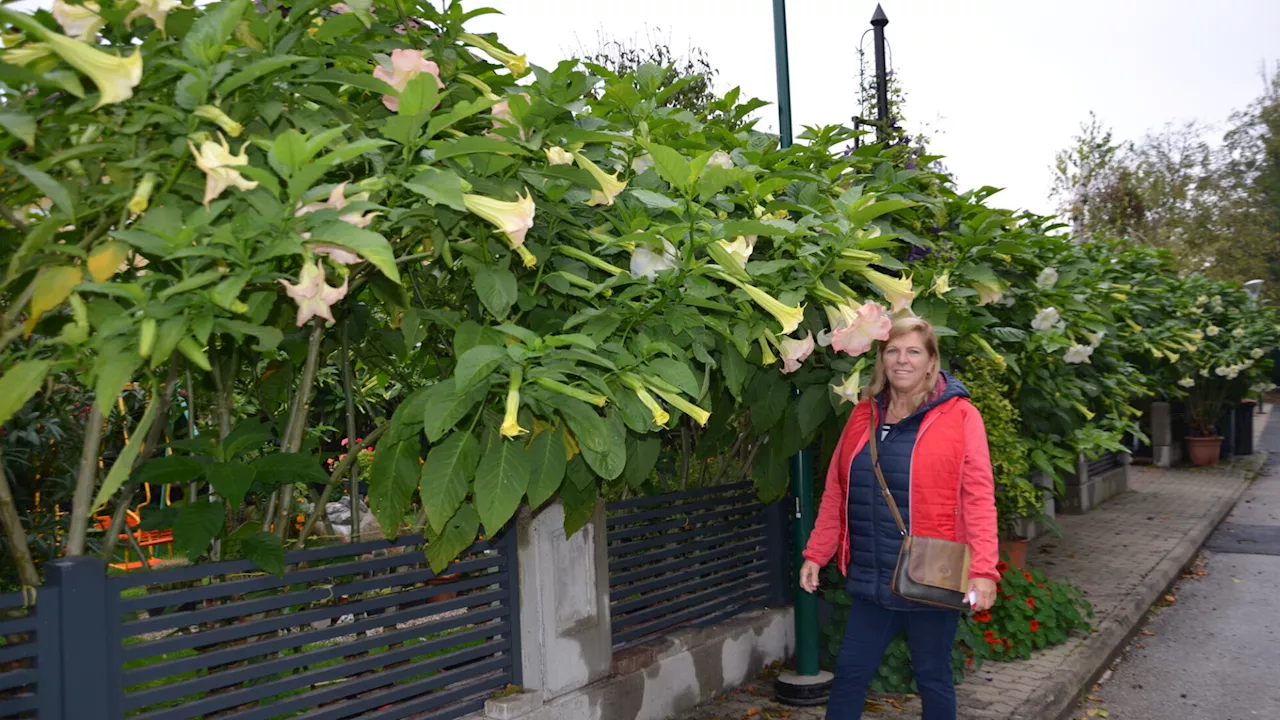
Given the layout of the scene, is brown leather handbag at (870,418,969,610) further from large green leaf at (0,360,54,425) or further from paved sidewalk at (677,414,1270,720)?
large green leaf at (0,360,54,425)

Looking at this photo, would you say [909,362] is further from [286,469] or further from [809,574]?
[286,469]

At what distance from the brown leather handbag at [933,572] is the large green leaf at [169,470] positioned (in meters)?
2.24

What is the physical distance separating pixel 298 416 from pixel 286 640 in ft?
2.26

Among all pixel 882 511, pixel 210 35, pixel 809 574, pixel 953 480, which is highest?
pixel 210 35

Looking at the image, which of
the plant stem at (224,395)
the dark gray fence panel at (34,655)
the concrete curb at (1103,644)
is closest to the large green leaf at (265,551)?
the plant stem at (224,395)

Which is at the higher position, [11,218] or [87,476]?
[11,218]

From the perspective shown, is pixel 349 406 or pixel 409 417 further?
pixel 349 406

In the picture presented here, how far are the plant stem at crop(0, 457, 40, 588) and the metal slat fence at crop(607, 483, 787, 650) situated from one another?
7.88 ft

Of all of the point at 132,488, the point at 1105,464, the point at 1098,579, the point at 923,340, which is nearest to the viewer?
the point at 132,488

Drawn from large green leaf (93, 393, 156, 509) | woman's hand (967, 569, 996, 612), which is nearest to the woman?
woman's hand (967, 569, 996, 612)

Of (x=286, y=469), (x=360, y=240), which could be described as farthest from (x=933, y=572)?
(x=360, y=240)

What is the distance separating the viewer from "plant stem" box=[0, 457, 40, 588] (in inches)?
98.7

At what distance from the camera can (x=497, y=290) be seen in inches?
115

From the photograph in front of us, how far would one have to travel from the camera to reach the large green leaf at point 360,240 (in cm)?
194
